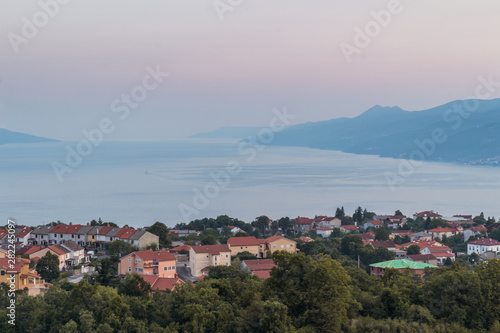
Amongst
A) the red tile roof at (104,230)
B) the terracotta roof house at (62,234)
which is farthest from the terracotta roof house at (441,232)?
the terracotta roof house at (62,234)

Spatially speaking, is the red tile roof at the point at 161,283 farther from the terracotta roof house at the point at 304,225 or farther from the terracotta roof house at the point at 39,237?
the terracotta roof house at the point at 304,225

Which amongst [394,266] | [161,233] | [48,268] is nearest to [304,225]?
[161,233]

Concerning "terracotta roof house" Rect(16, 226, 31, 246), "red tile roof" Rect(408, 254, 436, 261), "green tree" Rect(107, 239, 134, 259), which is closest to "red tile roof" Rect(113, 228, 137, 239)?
"green tree" Rect(107, 239, 134, 259)

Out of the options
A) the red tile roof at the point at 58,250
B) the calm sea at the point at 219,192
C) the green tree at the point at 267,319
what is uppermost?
the calm sea at the point at 219,192

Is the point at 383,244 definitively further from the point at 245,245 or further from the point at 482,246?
the point at 245,245

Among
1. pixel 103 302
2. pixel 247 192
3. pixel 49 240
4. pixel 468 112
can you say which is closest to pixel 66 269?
pixel 49 240

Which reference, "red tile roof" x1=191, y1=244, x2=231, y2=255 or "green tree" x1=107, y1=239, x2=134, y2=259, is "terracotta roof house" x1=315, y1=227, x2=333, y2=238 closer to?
"red tile roof" x1=191, y1=244, x2=231, y2=255

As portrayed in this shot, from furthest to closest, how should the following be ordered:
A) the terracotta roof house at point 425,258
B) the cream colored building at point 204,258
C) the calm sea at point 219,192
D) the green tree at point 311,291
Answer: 1. the calm sea at point 219,192
2. the terracotta roof house at point 425,258
3. the cream colored building at point 204,258
4. the green tree at point 311,291
